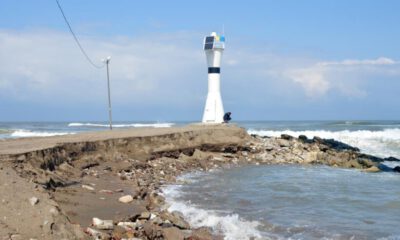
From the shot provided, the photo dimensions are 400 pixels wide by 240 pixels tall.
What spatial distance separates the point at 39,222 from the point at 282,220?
4200mm

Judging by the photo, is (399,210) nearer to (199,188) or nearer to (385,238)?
(385,238)

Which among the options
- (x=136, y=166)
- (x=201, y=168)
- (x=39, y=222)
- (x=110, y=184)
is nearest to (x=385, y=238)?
(x=39, y=222)

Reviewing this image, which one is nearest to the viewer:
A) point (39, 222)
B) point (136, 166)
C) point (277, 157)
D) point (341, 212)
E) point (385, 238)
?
point (39, 222)

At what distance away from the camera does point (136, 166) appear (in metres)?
14.3

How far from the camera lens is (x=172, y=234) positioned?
6.51 m

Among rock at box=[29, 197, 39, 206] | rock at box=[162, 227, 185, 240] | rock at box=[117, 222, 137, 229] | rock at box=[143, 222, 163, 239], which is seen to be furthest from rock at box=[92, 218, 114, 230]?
rock at box=[29, 197, 39, 206]

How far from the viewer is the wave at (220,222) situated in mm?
7328

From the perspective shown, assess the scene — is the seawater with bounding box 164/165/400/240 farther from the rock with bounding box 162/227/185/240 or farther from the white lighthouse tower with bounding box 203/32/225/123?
the white lighthouse tower with bounding box 203/32/225/123

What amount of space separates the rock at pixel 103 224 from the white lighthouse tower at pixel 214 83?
1875 centimetres

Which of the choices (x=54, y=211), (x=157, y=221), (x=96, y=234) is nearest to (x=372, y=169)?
(x=157, y=221)

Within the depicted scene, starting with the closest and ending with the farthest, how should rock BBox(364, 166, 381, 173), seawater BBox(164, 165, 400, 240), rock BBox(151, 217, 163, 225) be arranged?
1. rock BBox(151, 217, 163, 225)
2. seawater BBox(164, 165, 400, 240)
3. rock BBox(364, 166, 381, 173)

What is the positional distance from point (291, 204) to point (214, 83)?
52.3ft

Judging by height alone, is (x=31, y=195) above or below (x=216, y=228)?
above

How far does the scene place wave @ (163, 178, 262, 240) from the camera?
7.33 m
